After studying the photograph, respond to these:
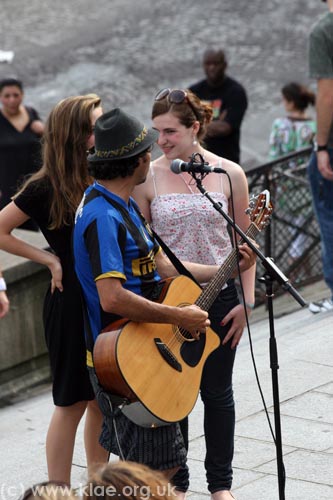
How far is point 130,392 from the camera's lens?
157 inches

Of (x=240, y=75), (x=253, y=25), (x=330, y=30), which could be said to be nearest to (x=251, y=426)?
(x=330, y=30)

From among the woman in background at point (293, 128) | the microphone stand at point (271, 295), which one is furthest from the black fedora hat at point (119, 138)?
the woman in background at point (293, 128)

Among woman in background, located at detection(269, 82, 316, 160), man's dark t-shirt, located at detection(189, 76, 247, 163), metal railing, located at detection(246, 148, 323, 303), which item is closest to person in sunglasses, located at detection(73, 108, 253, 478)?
metal railing, located at detection(246, 148, 323, 303)

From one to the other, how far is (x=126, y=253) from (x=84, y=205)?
24 centimetres

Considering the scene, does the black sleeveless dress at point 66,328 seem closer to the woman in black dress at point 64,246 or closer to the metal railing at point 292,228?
the woman in black dress at point 64,246

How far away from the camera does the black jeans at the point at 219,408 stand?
4727mm

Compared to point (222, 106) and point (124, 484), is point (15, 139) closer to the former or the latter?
point (222, 106)

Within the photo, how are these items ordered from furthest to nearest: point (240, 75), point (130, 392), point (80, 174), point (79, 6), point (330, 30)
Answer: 1. point (79, 6)
2. point (240, 75)
3. point (330, 30)
4. point (80, 174)
5. point (130, 392)

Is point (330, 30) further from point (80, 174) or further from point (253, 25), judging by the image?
point (253, 25)

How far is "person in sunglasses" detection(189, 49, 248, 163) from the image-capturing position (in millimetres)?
9867

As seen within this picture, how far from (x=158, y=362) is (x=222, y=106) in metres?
6.12

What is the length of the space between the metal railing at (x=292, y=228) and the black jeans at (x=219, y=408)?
4.29 metres

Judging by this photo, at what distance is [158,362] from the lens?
4133 mm

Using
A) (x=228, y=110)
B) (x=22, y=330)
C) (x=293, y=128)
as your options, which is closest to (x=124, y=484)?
(x=22, y=330)
